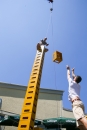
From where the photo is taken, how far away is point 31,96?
541cm

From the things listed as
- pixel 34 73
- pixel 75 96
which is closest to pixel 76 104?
pixel 75 96

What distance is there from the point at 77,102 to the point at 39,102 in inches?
374

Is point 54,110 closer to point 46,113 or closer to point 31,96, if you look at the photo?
point 46,113

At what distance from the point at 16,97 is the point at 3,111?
1485 mm

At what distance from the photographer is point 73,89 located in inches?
220

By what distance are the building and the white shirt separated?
8.61m

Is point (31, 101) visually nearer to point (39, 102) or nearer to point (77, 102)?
point (77, 102)

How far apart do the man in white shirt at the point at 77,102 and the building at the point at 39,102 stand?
8575 millimetres

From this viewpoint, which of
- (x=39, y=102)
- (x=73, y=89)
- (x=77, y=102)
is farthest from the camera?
(x=39, y=102)

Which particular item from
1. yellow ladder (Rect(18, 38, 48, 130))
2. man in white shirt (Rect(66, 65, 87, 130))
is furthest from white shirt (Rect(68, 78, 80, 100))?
yellow ladder (Rect(18, 38, 48, 130))

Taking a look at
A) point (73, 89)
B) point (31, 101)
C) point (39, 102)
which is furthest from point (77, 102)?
point (39, 102)

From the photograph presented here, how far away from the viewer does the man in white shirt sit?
15.6 ft

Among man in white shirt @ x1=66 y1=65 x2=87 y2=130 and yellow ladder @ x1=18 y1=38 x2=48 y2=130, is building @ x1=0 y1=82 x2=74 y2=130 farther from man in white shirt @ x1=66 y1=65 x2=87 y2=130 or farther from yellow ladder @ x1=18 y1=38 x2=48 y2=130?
man in white shirt @ x1=66 y1=65 x2=87 y2=130

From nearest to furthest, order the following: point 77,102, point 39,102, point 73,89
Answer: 1. point 77,102
2. point 73,89
3. point 39,102
